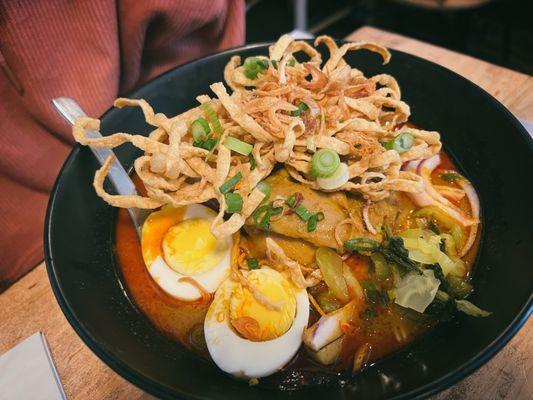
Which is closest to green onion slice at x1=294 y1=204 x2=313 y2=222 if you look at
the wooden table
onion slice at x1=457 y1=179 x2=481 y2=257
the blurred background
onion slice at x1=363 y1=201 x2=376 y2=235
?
onion slice at x1=363 y1=201 x2=376 y2=235

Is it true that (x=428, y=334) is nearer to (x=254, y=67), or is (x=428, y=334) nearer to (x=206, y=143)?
(x=206, y=143)

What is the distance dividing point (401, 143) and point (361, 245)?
14.8 inches

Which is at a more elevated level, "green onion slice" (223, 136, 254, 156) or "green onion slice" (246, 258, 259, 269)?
"green onion slice" (223, 136, 254, 156)

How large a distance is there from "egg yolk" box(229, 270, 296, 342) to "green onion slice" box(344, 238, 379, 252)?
235mm

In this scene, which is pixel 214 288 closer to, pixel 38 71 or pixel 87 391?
pixel 87 391

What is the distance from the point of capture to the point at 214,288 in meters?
1.43

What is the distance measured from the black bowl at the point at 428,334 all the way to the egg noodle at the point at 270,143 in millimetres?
204

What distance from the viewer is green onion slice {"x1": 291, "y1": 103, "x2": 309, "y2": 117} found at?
138cm

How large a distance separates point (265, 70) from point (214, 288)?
0.83 metres

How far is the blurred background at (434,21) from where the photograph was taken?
10.8 feet

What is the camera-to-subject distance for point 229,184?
132 centimetres

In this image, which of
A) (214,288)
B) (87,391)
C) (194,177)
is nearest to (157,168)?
(194,177)

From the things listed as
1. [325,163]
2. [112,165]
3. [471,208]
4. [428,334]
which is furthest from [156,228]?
[471,208]

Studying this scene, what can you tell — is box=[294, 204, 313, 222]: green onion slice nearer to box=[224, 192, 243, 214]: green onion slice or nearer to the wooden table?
box=[224, 192, 243, 214]: green onion slice
